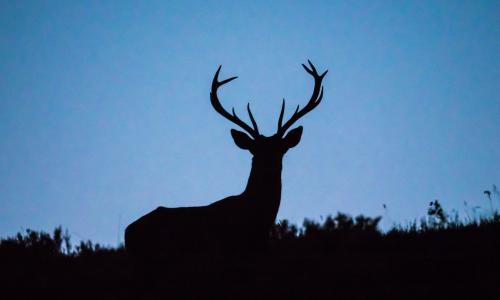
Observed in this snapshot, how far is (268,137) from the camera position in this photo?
24.9ft

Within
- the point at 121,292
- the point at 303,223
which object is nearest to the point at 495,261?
the point at 121,292

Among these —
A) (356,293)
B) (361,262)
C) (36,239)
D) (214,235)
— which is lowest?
(356,293)

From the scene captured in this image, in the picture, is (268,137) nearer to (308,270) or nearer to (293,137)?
(293,137)

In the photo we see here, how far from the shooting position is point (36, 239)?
9.85 metres

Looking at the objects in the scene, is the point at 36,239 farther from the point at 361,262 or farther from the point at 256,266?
the point at 361,262

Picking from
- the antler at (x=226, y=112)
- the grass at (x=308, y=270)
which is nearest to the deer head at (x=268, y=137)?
the antler at (x=226, y=112)

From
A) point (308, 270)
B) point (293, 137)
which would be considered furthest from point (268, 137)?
point (308, 270)

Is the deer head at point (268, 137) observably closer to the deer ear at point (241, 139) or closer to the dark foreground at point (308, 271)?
the deer ear at point (241, 139)

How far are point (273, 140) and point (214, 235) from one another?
1.36 m

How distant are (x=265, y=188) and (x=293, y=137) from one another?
2.84 feet

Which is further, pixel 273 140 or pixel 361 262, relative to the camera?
pixel 273 140

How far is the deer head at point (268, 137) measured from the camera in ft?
24.5

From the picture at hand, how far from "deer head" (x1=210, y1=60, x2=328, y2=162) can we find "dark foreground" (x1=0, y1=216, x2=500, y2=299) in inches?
Answer: 48.8

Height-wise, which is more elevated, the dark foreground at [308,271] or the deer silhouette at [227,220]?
the deer silhouette at [227,220]
